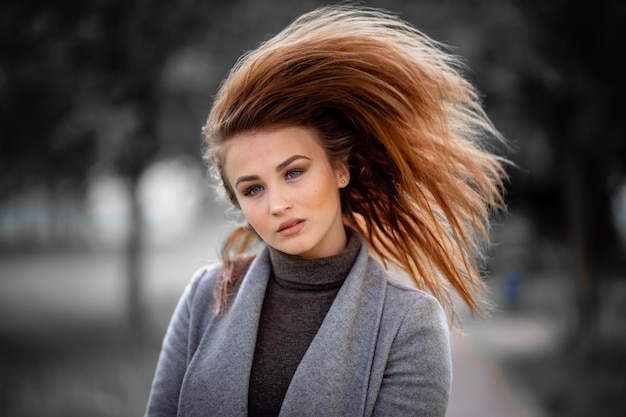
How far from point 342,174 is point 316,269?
0.37m

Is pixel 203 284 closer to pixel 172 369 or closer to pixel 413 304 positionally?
pixel 172 369

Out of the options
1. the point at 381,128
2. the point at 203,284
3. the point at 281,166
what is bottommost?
the point at 203,284

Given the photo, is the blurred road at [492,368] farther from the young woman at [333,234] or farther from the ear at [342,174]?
the ear at [342,174]

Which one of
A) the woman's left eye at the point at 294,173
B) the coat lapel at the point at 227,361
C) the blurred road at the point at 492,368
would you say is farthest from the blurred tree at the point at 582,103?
the coat lapel at the point at 227,361

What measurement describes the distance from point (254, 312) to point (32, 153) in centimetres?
641

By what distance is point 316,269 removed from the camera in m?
2.31

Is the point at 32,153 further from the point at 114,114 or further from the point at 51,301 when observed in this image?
the point at 51,301

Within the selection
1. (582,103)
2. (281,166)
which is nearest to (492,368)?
(582,103)

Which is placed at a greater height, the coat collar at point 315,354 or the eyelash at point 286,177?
the eyelash at point 286,177

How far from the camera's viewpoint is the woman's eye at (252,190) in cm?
221

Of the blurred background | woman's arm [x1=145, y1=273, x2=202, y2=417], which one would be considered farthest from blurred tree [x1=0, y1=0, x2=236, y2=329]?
woman's arm [x1=145, y1=273, x2=202, y2=417]

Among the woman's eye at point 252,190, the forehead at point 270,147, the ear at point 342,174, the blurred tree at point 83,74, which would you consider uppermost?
the blurred tree at point 83,74

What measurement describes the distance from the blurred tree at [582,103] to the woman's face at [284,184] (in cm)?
558

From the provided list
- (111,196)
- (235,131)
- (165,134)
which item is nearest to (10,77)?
(165,134)
